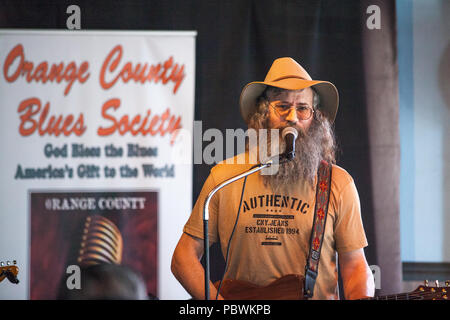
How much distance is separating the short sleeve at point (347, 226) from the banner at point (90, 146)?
3.15 ft

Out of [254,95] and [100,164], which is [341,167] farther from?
[100,164]

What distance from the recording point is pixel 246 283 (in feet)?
8.58

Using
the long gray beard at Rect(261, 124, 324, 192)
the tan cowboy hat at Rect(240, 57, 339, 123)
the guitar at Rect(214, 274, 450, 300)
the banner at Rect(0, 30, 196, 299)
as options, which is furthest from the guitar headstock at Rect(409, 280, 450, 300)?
the banner at Rect(0, 30, 196, 299)

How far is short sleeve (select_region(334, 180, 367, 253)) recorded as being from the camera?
287cm

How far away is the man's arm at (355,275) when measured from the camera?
8.88 ft

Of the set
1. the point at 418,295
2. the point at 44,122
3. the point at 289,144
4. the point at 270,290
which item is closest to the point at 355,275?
the point at 270,290

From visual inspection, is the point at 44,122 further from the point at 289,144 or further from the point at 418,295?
the point at 418,295

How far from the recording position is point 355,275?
283 centimetres

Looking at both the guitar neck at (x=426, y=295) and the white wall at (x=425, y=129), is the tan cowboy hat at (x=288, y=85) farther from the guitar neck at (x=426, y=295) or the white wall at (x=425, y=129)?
the guitar neck at (x=426, y=295)

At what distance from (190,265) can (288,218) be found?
24.7 inches
